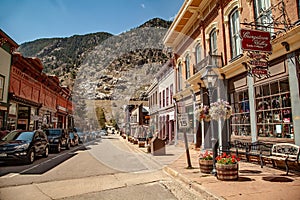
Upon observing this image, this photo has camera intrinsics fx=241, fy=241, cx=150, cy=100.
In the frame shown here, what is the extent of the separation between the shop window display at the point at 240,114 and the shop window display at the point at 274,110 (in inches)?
33.4

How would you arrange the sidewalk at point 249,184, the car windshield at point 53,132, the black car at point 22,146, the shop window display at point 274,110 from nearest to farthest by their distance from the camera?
the sidewalk at point 249,184, the shop window display at point 274,110, the black car at point 22,146, the car windshield at point 53,132

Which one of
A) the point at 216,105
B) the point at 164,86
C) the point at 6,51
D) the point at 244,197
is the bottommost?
the point at 244,197

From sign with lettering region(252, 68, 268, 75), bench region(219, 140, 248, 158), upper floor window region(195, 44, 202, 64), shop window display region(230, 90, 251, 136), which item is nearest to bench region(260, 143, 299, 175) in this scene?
bench region(219, 140, 248, 158)

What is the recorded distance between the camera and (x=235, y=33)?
458 inches

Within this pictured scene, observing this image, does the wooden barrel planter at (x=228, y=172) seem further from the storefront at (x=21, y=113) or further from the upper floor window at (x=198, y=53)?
the storefront at (x=21, y=113)

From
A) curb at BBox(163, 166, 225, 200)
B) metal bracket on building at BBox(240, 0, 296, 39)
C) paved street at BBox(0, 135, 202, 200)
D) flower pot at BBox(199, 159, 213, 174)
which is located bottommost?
paved street at BBox(0, 135, 202, 200)

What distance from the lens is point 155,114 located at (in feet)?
99.6

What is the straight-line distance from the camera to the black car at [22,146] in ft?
34.5

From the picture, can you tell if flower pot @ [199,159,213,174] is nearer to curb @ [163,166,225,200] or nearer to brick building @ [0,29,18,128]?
curb @ [163,166,225,200]

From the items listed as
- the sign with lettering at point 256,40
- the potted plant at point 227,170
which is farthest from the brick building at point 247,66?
the potted plant at point 227,170

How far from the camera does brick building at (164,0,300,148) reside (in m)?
7.89

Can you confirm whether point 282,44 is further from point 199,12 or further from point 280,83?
point 199,12

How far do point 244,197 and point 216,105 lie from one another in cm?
342

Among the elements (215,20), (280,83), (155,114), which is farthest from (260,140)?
(155,114)
